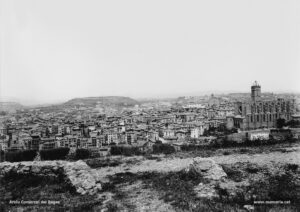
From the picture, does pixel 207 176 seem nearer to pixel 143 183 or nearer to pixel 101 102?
pixel 143 183

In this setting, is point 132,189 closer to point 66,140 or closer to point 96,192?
point 96,192

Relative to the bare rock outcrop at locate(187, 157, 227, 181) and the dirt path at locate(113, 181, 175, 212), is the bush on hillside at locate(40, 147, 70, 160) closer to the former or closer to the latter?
the dirt path at locate(113, 181, 175, 212)

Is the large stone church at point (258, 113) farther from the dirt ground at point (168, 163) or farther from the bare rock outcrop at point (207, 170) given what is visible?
the bare rock outcrop at point (207, 170)

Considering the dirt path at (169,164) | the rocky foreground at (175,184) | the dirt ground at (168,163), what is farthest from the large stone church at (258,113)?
the rocky foreground at (175,184)

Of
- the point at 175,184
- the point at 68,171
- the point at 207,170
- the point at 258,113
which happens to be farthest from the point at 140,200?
the point at 258,113

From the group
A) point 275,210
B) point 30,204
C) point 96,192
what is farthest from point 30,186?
point 275,210

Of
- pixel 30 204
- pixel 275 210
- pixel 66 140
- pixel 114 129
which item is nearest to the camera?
pixel 275 210
